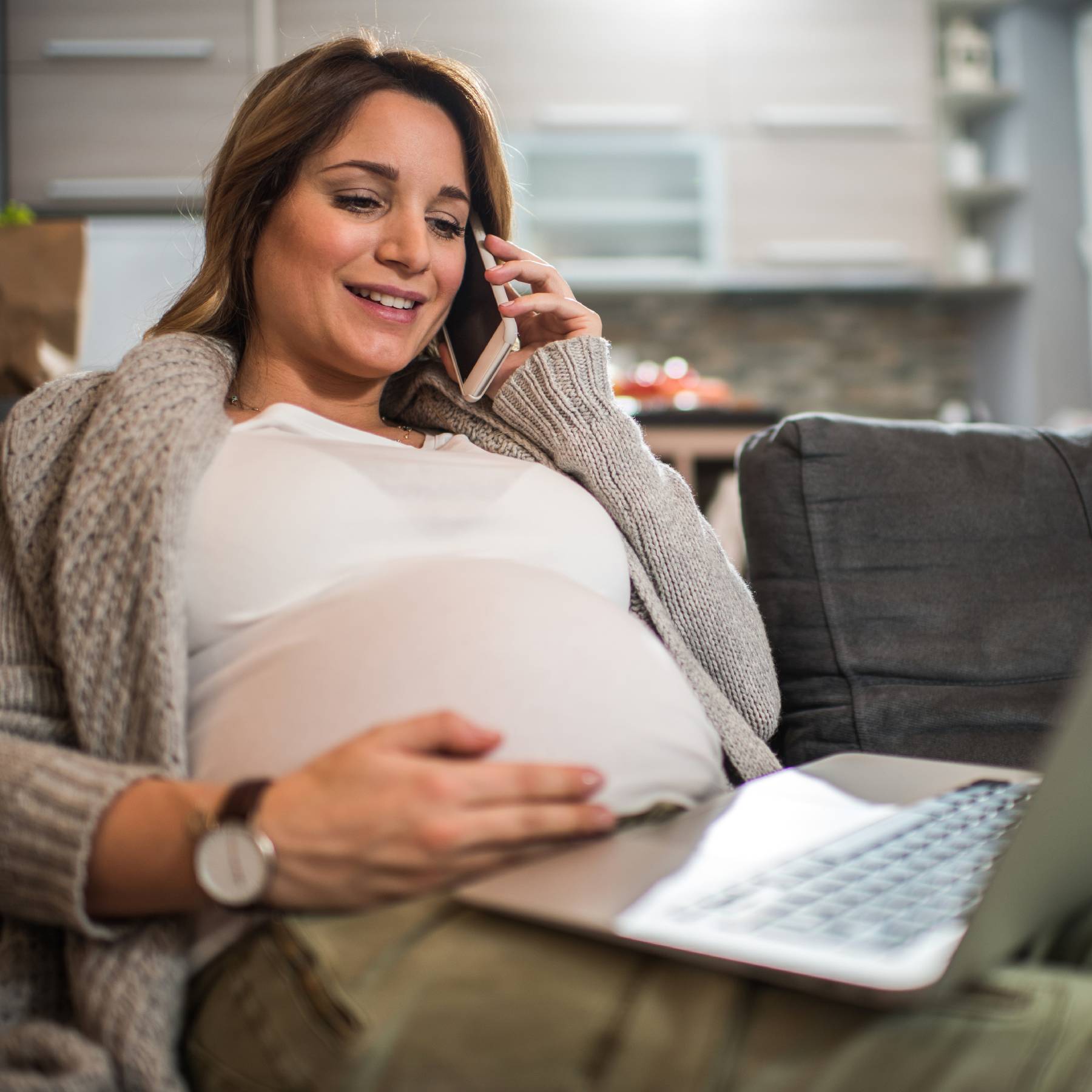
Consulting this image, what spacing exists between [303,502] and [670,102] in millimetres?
3459

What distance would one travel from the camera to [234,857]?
60 centimetres

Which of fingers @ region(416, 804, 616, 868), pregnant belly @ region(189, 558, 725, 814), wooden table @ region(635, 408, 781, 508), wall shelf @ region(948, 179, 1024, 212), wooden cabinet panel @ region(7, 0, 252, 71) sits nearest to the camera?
fingers @ region(416, 804, 616, 868)

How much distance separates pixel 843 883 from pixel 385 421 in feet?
2.95

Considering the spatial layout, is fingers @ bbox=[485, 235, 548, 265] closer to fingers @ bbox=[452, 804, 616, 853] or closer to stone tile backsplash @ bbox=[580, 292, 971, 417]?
fingers @ bbox=[452, 804, 616, 853]

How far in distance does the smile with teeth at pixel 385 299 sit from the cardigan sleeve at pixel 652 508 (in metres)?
0.14

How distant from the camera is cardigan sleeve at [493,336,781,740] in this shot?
3.48ft

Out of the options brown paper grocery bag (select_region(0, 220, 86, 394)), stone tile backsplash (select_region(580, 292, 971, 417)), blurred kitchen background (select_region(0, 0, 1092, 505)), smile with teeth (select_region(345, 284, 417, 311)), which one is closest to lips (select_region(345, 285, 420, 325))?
smile with teeth (select_region(345, 284, 417, 311))

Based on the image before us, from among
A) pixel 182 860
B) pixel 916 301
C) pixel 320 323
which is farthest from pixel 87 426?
pixel 916 301

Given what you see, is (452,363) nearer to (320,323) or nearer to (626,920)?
(320,323)

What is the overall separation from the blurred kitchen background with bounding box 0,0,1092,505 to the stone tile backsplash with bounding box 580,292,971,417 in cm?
1

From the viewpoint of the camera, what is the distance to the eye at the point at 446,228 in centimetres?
118

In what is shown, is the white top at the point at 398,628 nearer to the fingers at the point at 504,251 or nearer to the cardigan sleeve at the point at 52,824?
the cardigan sleeve at the point at 52,824

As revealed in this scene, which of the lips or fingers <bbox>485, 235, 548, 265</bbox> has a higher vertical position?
fingers <bbox>485, 235, 548, 265</bbox>

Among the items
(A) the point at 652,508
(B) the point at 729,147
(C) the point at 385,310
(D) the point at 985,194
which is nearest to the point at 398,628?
(A) the point at 652,508
